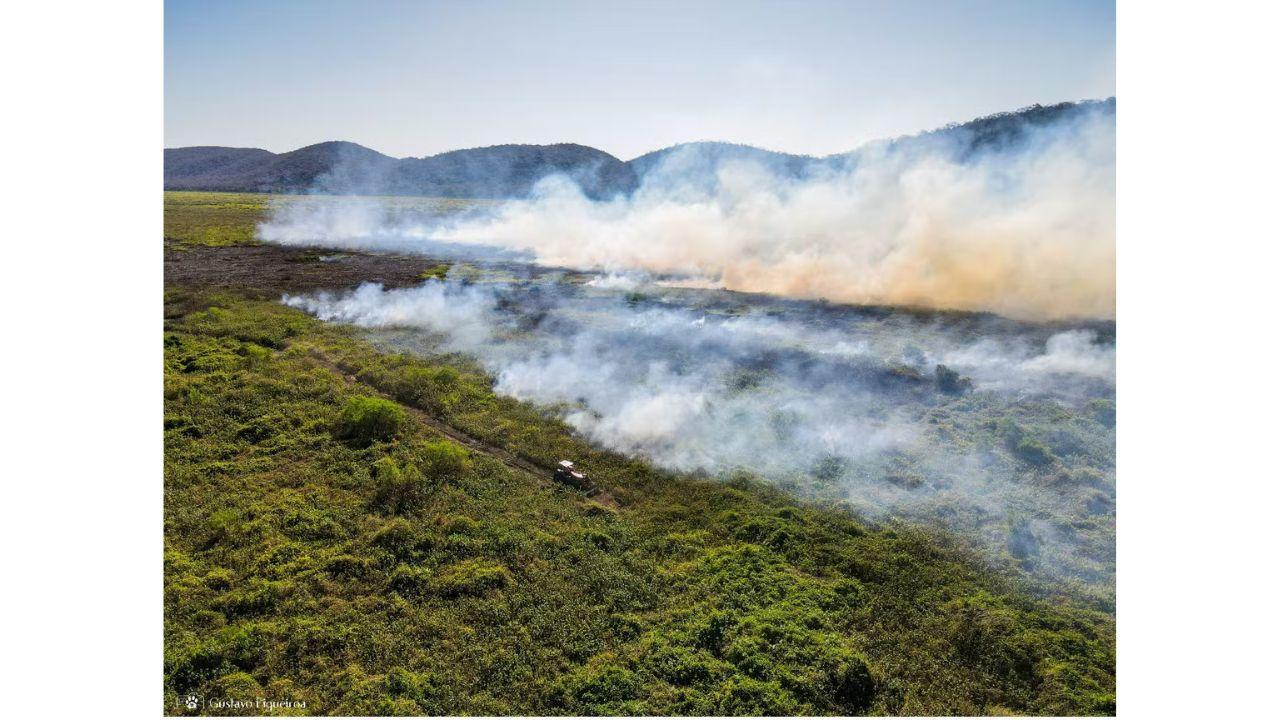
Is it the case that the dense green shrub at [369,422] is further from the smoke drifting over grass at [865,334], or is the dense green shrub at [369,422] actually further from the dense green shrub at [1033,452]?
the dense green shrub at [1033,452]

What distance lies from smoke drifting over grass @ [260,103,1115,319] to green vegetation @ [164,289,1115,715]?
1202cm

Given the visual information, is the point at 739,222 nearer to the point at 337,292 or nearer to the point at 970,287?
the point at 970,287

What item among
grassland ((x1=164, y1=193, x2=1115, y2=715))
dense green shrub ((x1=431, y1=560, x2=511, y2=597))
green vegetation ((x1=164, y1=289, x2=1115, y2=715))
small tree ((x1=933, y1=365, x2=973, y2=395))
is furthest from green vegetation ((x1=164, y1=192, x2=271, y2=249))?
small tree ((x1=933, y1=365, x2=973, y2=395))

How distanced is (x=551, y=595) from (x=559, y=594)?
0.49 feet

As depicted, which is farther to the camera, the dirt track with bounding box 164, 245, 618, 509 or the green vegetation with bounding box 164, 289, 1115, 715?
the dirt track with bounding box 164, 245, 618, 509

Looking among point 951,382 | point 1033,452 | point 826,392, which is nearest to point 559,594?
point 826,392

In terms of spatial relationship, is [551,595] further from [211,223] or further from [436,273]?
[211,223]

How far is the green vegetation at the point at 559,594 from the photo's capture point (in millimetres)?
8969

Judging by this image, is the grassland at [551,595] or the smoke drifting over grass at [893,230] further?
the smoke drifting over grass at [893,230]

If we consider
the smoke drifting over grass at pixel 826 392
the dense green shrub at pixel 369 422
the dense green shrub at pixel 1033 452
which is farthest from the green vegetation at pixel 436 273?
the dense green shrub at pixel 1033 452

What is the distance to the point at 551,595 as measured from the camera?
1085 cm

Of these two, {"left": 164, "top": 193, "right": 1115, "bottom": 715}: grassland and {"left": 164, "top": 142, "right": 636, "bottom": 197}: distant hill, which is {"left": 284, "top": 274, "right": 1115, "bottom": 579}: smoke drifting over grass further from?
{"left": 164, "top": 142, "right": 636, "bottom": 197}: distant hill

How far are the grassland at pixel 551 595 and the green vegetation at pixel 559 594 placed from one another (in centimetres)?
4

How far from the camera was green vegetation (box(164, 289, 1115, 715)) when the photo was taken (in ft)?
29.4
